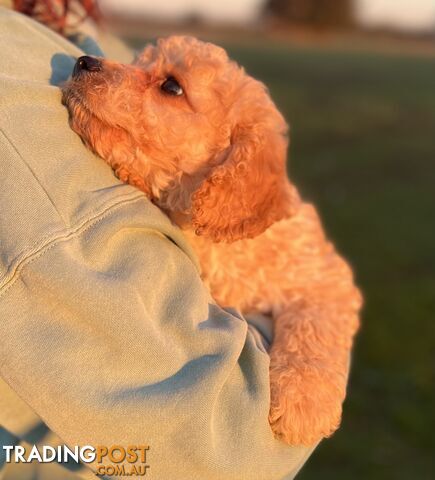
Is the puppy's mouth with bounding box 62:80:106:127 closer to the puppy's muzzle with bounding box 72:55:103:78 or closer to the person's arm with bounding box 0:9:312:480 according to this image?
the puppy's muzzle with bounding box 72:55:103:78

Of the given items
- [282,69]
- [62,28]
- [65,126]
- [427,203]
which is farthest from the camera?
[282,69]

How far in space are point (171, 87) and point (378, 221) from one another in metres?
10.2

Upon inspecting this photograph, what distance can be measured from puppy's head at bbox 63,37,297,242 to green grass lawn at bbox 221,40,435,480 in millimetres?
3761

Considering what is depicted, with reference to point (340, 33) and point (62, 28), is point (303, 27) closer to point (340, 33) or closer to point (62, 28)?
point (340, 33)

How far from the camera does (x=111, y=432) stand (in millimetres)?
2234

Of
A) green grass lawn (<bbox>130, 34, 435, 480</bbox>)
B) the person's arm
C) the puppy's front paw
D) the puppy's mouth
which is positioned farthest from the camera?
green grass lawn (<bbox>130, 34, 435, 480</bbox>)

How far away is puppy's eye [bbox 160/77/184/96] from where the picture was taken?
3340mm

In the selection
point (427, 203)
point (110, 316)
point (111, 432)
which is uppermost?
point (110, 316)

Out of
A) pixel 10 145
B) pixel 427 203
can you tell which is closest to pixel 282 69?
pixel 427 203

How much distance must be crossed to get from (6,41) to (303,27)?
5291 centimetres

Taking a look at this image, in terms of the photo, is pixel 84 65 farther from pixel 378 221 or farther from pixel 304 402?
pixel 378 221

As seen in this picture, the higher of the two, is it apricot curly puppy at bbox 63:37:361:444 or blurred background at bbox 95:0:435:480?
apricot curly puppy at bbox 63:37:361:444

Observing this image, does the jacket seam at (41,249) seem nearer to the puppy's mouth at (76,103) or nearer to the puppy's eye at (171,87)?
the puppy's mouth at (76,103)

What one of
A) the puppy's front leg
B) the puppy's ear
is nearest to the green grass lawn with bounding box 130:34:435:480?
the puppy's front leg
